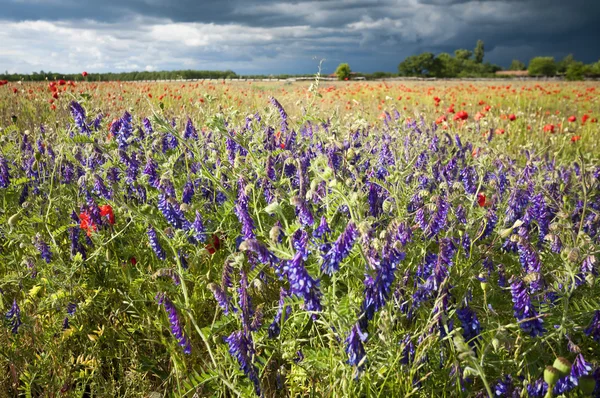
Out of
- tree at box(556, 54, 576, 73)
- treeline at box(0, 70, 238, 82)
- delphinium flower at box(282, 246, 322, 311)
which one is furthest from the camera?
tree at box(556, 54, 576, 73)

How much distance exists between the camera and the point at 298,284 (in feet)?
4.30

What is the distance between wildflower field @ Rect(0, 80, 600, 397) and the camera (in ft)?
5.01

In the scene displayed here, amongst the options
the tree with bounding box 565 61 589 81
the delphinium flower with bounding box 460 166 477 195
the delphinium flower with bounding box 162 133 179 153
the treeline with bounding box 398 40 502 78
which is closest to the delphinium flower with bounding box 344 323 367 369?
the delphinium flower with bounding box 460 166 477 195

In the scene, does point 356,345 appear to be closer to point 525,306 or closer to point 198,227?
point 525,306

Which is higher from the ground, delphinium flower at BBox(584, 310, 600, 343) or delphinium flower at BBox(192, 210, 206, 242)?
delphinium flower at BBox(192, 210, 206, 242)

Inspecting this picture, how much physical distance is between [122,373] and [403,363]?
55.1 inches

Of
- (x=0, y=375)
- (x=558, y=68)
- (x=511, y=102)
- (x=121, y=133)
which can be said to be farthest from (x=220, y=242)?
(x=558, y=68)

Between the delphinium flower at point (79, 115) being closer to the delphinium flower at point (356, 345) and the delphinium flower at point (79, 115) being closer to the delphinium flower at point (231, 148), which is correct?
the delphinium flower at point (231, 148)

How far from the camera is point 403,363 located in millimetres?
1760

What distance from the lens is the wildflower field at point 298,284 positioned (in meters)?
1.53

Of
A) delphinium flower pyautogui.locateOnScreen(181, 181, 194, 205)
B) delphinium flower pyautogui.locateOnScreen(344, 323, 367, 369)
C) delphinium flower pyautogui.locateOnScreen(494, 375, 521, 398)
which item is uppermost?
delphinium flower pyautogui.locateOnScreen(181, 181, 194, 205)

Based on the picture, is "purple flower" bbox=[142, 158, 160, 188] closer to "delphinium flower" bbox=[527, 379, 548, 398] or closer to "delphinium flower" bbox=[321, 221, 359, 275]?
"delphinium flower" bbox=[321, 221, 359, 275]

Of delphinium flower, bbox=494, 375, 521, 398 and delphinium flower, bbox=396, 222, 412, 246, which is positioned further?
delphinium flower, bbox=396, 222, 412, 246

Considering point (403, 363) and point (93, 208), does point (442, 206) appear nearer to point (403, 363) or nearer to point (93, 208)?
point (403, 363)
